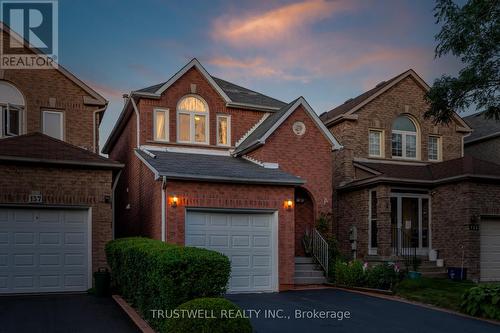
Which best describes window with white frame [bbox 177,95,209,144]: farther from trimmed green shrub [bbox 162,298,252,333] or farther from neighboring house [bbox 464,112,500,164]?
neighboring house [bbox 464,112,500,164]

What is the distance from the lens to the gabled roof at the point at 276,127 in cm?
1947

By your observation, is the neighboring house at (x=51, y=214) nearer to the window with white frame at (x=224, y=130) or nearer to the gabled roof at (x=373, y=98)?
the window with white frame at (x=224, y=130)

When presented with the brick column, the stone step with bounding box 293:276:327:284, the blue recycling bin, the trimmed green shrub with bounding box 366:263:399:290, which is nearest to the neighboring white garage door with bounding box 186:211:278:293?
the stone step with bounding box 293:276:327:284

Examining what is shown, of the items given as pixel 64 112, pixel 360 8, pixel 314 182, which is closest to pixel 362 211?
pixel 314 182

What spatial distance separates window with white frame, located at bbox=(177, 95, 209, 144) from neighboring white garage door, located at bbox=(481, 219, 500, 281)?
37.4 ft

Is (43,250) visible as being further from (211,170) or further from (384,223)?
(384,223)

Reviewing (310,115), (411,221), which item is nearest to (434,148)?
(411,221)

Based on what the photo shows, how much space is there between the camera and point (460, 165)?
20.5 meters

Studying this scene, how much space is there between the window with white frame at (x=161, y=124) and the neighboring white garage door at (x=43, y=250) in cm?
557

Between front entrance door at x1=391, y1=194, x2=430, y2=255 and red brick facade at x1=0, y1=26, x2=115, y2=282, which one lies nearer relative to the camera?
red brick facade at x1=0, y1=26, x2=115, y2=282

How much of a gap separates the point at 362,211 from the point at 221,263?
12.8m

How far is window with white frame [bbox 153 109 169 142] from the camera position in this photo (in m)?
20.6

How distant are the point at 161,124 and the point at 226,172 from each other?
212 inches

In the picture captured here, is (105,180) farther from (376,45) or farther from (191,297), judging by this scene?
(376,45)
